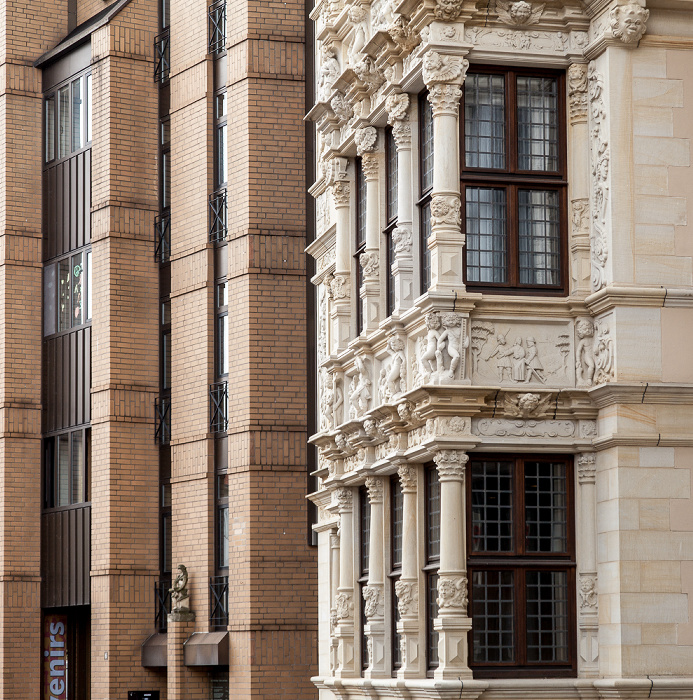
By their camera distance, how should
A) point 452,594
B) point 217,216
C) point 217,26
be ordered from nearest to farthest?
point 452,594, point 217,216, point 217,26

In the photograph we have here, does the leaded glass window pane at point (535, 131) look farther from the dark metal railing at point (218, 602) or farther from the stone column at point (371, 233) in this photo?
the dark metal railing at point (218, 602)

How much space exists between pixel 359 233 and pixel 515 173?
11.8 feet

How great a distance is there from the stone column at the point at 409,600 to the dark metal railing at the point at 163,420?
14.6 meters

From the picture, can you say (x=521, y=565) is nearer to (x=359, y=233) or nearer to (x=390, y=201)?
(x=390, y=201)

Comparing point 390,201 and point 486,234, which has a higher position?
point 390,201

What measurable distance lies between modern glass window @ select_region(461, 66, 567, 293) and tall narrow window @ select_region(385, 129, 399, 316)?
1.82 meters

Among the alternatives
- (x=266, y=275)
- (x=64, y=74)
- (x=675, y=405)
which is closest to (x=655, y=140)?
(x=675, y=405)

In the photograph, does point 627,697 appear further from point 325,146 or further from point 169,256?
point 169,256

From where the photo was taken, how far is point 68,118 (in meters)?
35.6

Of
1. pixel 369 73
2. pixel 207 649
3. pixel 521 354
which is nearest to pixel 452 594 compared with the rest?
pixel 521 354

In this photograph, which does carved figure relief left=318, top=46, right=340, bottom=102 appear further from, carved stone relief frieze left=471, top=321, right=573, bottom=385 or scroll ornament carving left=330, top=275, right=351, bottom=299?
carved stone relief frieze left=471, top=321, right=573, bottom=385

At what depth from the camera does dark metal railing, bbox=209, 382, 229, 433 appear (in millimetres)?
29812

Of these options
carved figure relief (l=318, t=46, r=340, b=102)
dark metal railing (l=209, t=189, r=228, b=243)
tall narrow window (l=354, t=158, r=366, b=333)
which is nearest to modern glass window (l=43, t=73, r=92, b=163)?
dark metal railing (l=209, t=189, r=228, b=243)

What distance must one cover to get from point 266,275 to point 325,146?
6.92m
